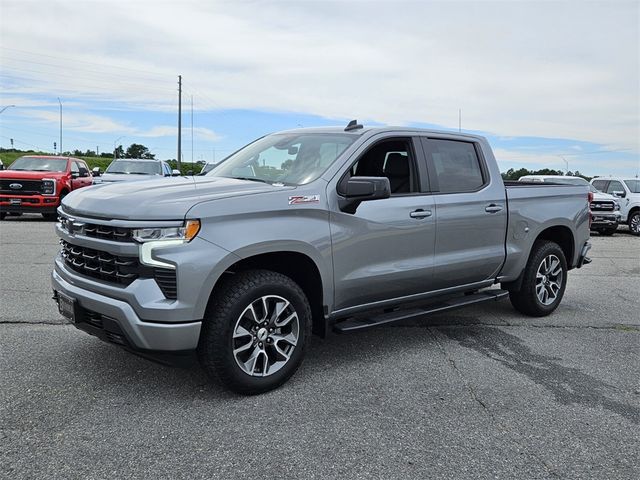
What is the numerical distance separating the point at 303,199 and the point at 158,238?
3.55 feet

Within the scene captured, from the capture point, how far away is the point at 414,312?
193 inches

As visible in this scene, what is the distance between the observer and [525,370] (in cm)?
463

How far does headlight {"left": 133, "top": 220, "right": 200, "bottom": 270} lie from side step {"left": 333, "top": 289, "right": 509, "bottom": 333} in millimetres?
1456

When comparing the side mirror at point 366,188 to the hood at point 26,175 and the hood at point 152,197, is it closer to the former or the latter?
the hood at point 152,197

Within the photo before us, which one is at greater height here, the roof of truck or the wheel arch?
the roof of truck

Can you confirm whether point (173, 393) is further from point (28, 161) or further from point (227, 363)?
point (28, 161)

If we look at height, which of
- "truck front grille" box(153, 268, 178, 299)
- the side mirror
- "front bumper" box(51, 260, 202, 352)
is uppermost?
the side mirror

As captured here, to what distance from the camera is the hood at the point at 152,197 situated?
361cm

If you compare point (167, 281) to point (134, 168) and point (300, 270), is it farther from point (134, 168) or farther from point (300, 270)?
point (134, 168)

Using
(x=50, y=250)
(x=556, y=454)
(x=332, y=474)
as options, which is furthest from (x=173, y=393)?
(x=50, y=250)

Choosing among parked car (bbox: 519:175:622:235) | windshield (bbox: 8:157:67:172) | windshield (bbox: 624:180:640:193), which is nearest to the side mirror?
parked car (bbox: 519:175:622:235)

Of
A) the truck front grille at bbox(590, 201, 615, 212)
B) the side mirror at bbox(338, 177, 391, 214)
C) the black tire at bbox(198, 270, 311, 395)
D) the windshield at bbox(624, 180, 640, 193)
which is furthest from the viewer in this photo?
the windshield at bbox(624, 180, 640, 193)

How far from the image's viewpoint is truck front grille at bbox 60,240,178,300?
11.7 ft

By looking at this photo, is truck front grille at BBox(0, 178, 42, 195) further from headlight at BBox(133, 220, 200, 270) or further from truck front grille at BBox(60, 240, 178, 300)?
headlight at BBox(133, 220, 200, 270)
